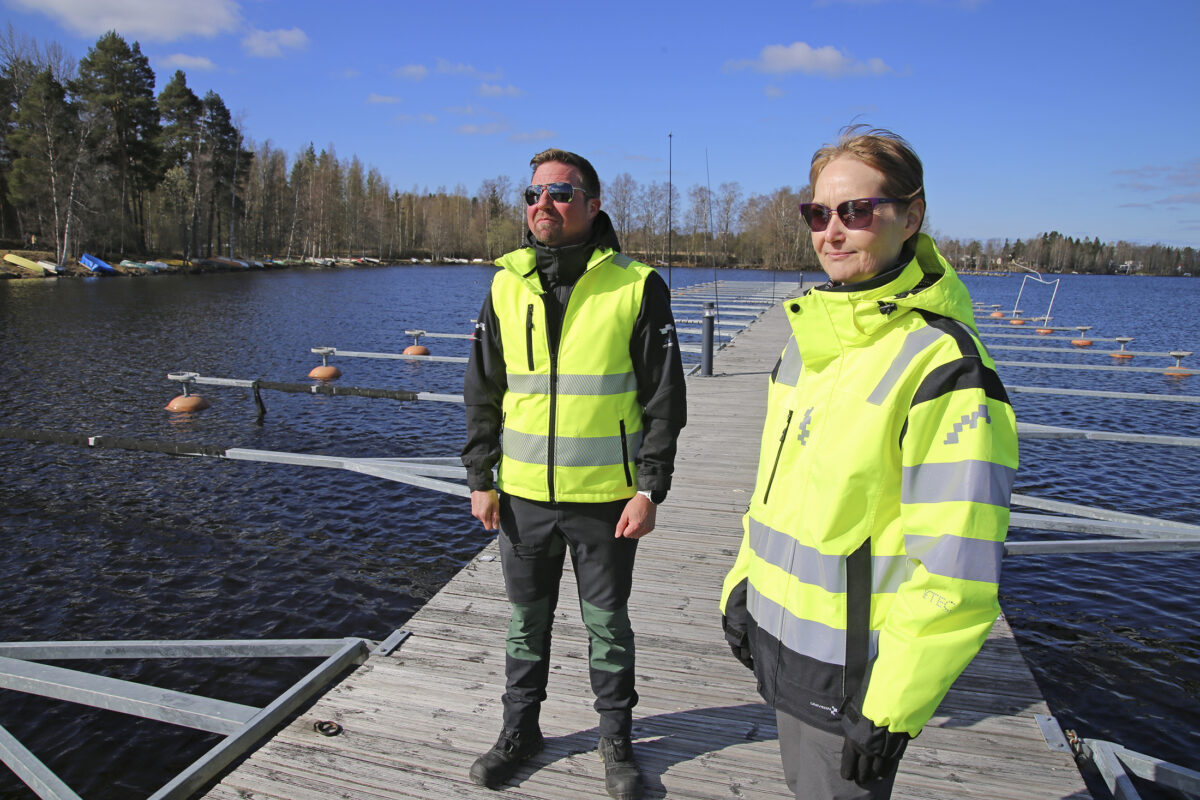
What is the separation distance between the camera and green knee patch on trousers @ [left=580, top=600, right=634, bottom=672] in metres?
2.85

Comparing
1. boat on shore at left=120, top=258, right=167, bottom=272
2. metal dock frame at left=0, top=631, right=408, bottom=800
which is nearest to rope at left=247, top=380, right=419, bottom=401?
metal dock frame at left=0, top=631, right=408, bottom=800

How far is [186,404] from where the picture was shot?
47.3 feet

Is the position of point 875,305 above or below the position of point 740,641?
above

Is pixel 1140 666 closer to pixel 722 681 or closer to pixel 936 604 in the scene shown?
pixel 722 681

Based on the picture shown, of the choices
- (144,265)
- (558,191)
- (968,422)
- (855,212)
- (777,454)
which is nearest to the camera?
(968,422)

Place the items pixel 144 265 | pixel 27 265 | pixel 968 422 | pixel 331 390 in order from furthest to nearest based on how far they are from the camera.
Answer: pixel 144 265 → pixel 27 265 → pixel 331 390 → pixel 968 422

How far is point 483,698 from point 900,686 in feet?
8.32

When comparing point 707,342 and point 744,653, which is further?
point 707,342

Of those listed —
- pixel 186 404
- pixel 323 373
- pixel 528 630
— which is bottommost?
pixel 186 404

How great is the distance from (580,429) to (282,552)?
6835mm

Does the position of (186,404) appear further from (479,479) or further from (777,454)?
(777,454)

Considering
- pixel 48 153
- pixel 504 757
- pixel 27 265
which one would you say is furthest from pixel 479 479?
pixel 48 153

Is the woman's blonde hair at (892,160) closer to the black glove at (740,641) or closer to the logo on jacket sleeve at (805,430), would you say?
the logo on jacket sleeve at (805,430)

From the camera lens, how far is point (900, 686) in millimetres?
1554
